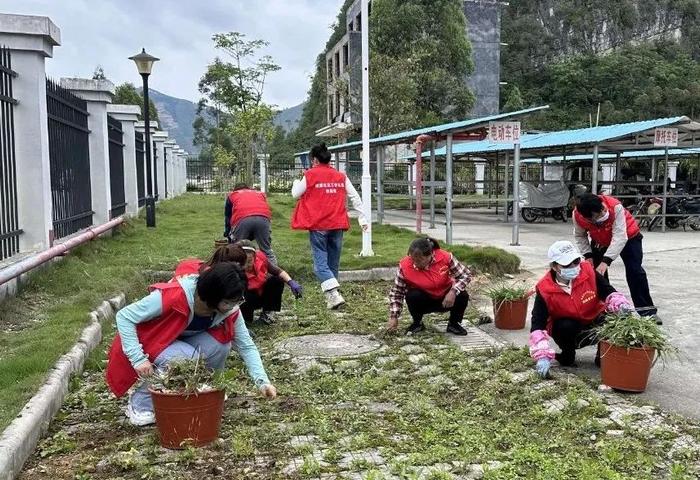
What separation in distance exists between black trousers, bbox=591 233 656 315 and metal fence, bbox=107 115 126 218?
8681 mm

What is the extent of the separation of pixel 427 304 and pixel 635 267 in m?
2.01

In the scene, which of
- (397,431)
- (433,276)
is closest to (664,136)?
(433,276)

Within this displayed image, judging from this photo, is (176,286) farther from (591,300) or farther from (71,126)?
(71,126)

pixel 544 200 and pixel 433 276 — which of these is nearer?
pixel 433 276

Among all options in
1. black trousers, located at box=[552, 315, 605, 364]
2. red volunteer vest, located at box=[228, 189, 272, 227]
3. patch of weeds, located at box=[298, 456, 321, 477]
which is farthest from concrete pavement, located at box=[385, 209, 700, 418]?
red volunteer vest, located at box=[228, 189, 272, 227]

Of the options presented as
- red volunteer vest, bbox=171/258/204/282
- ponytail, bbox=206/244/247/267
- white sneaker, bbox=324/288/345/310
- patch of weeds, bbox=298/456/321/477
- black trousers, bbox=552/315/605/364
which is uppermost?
ponytail, bbox=206/244/247/267

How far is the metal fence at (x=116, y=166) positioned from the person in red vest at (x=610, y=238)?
28.1ft

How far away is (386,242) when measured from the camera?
12.0m

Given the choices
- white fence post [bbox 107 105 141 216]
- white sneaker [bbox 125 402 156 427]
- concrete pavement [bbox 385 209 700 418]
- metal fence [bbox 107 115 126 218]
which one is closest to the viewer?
white sneaker [bbox 125 402 156 427]

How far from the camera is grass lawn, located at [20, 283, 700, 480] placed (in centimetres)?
330

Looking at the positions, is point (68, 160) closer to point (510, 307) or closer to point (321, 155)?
point (321, 155)

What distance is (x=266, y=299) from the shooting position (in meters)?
6.43

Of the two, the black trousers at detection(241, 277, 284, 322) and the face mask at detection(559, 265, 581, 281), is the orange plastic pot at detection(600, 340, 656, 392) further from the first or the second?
the black trousers at detection(241, 277, 284, 322)

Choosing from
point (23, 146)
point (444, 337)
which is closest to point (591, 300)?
point (444, 337)
